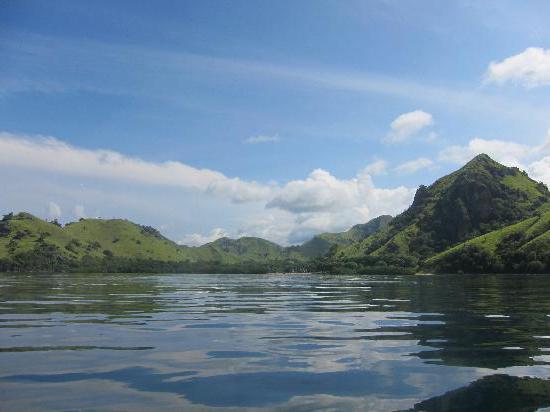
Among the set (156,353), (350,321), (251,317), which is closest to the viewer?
(156,353)

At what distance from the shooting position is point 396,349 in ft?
71.6

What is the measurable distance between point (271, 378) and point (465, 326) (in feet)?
55.9

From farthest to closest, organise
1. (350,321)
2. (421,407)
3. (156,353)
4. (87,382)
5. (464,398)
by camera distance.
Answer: (350,321)
(156,353)
(87,382)
(464,398)
(421,407)

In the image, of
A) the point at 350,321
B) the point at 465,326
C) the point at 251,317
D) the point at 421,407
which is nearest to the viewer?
the point at 421,407

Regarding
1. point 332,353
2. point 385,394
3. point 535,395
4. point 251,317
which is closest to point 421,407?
point 385,394

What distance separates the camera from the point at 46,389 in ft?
48.4

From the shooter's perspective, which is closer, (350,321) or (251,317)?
(350,321)

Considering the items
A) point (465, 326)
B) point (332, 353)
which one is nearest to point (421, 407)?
point (332, 353)

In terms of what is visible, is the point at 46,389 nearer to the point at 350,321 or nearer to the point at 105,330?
the point at 105,330

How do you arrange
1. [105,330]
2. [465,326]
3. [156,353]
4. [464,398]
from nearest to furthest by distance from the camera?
[464,398], [156,353], [105,330], [465,326]

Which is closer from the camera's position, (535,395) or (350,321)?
(535,395)

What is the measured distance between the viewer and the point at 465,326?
1166 inches

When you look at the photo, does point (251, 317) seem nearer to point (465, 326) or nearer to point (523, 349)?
point (465, 326)

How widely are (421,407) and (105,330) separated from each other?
19206 mm
